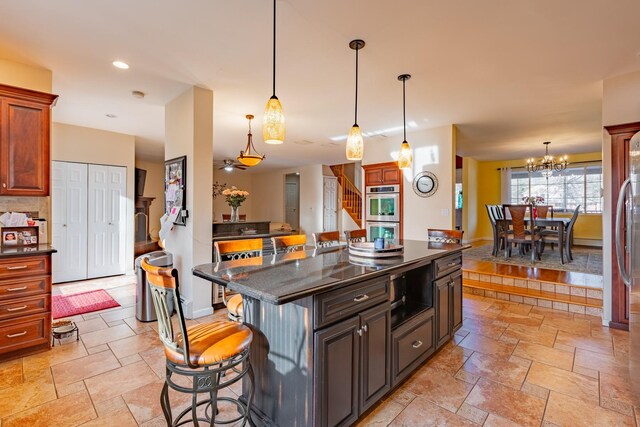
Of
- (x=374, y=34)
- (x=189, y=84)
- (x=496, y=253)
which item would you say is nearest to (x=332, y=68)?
(x=374, y=34)

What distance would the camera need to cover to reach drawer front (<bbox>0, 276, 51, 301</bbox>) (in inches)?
101

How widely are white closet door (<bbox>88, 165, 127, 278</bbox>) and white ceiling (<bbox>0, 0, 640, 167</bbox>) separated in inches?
42.1

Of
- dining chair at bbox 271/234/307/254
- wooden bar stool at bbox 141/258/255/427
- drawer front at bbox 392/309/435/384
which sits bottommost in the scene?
drawer front at bbox 392/309/435/384

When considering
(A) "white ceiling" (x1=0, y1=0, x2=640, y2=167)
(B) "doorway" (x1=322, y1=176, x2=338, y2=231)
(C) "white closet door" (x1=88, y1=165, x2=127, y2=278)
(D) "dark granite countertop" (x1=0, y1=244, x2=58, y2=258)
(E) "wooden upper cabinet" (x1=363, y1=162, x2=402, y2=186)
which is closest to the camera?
(A) "white ceiling" (x1=0, y1=0, x2=640, y2=167)

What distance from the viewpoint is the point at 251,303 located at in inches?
71.9

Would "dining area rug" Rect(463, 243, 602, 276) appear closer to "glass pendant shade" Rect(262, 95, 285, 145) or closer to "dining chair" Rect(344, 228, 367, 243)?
"dining chair" Rect(344, 228, 367, 243)

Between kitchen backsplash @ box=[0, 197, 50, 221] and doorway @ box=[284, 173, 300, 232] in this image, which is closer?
kitchen backsplash @ box=[0, 197, 50, 221]

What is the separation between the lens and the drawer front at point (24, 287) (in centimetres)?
256

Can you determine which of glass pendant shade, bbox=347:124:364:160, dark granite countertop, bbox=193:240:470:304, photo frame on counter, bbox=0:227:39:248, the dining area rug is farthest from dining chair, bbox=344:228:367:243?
the dining area rug

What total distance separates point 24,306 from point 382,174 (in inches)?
212

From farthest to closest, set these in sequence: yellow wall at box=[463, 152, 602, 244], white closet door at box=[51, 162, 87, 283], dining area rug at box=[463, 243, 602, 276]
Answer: yellow wall at box=[463, 152, 602, 244] < dining area rug at box=[463, 243, 602, 276] < white closet door at box=[51, 162, 87, 283]

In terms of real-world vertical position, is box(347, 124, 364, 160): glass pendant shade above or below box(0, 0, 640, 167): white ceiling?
below

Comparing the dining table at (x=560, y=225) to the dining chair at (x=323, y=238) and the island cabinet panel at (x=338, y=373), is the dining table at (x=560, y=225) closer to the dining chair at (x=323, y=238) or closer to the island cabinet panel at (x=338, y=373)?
the dining chair at (x=323, y=238)

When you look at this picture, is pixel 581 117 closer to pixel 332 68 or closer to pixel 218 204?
pixel 332 68
